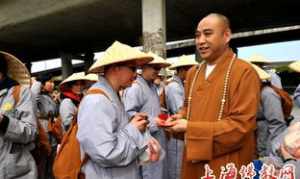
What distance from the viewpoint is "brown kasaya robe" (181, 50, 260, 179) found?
2791 mm

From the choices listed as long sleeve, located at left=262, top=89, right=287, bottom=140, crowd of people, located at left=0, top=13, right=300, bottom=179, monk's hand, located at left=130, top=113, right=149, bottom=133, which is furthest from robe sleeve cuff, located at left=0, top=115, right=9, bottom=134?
long sleeve, located at left=262, top=89, right=287, bottom=140

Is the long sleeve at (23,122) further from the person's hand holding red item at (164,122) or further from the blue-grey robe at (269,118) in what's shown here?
the blue-grey robe at (269,118)

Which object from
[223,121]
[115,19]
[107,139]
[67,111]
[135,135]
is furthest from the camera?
[115,19]

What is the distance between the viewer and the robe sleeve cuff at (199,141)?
2.80 metres

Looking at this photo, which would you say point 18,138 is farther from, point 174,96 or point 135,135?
point 174,96

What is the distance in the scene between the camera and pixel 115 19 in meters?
17.2

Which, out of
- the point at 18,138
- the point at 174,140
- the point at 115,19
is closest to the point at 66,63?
the point at 115,19

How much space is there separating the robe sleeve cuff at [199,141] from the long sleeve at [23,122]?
1.30m

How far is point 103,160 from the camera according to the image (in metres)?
2.58

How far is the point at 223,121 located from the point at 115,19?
48.4 ft

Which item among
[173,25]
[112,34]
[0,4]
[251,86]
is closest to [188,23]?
[173,25]

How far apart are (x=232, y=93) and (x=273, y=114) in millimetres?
1688

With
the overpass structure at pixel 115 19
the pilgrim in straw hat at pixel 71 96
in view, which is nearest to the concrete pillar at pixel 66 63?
the overpass structure at pixel 115 19

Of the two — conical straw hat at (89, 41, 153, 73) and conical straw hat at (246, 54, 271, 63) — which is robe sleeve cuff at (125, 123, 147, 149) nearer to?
conical straw hat at (89, 41, 153, 73)
